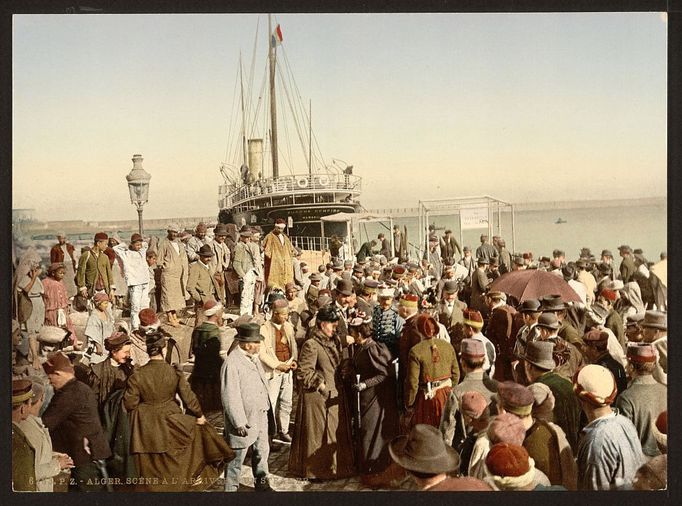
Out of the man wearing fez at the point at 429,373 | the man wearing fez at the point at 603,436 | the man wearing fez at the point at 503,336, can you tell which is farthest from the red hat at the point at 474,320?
the man wearing fez at the point at 603,436

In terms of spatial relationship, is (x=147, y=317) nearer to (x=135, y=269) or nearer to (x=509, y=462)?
(x=135, y=269)

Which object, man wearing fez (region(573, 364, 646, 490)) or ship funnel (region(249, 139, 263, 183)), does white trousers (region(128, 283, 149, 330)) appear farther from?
man wearing fez (region(573, 364, 646, 490))

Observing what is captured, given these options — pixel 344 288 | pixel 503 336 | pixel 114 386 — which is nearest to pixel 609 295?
pixel 503 336

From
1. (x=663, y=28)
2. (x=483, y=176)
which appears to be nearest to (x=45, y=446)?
(x=483, y=176)

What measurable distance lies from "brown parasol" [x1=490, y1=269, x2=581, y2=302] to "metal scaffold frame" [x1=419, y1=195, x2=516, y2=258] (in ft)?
1.60

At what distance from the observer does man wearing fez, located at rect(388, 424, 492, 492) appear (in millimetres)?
5875

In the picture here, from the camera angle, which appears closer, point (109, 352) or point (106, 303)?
point (109, 352)

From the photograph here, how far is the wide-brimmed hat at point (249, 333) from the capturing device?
7.38 m

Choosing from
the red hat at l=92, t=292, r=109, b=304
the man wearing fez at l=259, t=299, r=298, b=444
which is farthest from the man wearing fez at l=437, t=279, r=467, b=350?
the red hat at l=92, t=292, r=109, b=304

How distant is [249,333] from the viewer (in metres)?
7.39

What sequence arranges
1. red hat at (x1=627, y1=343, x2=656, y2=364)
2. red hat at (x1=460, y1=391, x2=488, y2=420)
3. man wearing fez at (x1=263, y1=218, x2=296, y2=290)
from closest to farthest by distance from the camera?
red hat at (x1=460, y1=391, x2=488, y2=420) < red hat at (x1=627, y1=343, x2=656, y2=364) < man wearing fez at (x1=263, y1=218, x2=296, y2=290)

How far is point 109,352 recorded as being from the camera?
759cm
